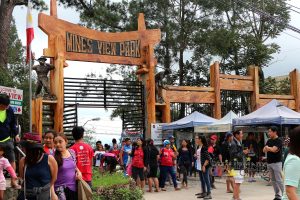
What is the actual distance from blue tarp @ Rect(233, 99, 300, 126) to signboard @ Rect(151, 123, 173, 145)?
2.84 m

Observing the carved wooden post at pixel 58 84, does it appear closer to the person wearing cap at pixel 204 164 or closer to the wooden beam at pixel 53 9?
the wooden beam at pixel 53 9

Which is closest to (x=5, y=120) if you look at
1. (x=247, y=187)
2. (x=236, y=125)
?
(x=247, y=187)

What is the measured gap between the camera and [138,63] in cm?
1722

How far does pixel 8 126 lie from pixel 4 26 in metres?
8.42

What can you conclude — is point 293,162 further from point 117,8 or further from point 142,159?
point 117,8

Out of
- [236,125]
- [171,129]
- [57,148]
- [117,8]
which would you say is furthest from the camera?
[117,8]

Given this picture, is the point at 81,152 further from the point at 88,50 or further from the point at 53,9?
the point at 88,50

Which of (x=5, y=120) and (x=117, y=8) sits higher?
(x=117, y=8)

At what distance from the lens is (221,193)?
12.3m

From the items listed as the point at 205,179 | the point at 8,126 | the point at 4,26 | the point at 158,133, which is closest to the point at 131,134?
the point at 158,133

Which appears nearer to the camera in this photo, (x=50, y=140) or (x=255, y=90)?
(x=50, y=140)

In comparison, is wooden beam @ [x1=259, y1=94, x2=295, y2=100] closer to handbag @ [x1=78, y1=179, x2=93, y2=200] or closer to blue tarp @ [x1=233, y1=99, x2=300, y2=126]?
blue tarp @ [x1=233, y1=99, x2=300, y2=126]

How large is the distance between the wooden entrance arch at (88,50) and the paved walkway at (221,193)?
Answer: 13.1ft

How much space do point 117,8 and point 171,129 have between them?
10946 mm
